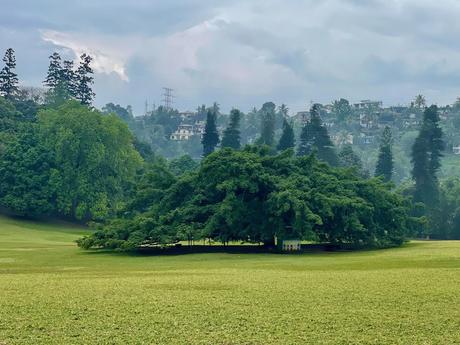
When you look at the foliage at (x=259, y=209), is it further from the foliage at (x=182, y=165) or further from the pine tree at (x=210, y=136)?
the pine tree at (x=210, y=136)

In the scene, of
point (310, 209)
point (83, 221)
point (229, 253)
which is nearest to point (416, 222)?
point (310, 209)

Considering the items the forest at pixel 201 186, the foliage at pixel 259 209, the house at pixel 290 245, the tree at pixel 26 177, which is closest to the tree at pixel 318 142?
the forest at pixel 201 186

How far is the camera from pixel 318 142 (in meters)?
112

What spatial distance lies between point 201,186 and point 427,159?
53227mm

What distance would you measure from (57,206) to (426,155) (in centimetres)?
5350

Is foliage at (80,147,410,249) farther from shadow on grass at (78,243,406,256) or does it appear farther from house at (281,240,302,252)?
shadow on grass at (78,243,406,256)

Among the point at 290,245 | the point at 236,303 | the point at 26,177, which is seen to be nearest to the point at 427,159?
the point at 290,245

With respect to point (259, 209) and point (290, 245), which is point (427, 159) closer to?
point (259, 209)

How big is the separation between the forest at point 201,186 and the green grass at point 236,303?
11731 millimetres

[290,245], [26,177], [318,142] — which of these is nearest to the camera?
[290,245]

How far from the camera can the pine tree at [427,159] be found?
94438 millimetres

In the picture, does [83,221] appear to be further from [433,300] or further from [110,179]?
[433,300]

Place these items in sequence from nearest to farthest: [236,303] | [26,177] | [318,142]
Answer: [236,303] → [26,177] → [318,142]

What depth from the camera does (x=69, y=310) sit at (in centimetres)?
2131
